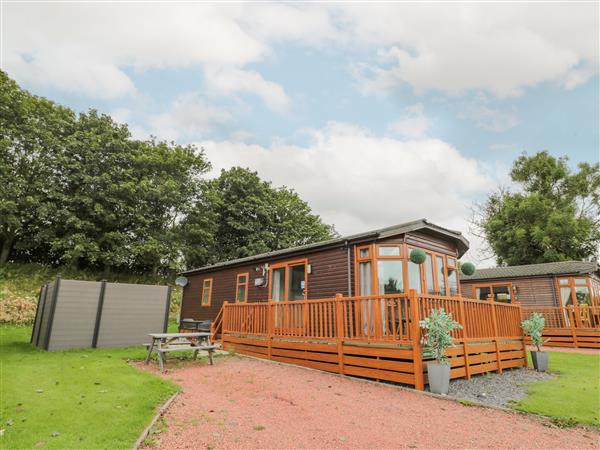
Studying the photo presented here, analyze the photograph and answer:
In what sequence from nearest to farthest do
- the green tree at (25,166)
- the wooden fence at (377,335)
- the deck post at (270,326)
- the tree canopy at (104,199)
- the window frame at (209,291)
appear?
the wooden fence at (377,335) → the deck post at (270,326) → the window frame at (209,291) → the green tree at (25,166) → the tree canopy at (104,199)

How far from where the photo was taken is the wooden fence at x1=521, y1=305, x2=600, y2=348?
40.8ft

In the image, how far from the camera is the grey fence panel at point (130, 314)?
30.7 ft

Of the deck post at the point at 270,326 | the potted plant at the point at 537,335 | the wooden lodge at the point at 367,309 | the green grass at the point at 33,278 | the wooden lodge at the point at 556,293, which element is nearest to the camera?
the wooden lodge at the point at 367,309

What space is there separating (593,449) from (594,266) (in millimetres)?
14542

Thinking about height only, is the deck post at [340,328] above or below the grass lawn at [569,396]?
above

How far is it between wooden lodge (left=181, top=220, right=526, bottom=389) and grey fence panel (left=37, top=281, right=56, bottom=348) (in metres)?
4.41

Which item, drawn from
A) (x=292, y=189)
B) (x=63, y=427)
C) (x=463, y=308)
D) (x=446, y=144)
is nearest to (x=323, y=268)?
(x=463, y=308)

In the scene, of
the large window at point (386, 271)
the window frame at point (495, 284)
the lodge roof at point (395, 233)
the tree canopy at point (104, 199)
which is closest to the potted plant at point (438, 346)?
the large window at point (386, 271)

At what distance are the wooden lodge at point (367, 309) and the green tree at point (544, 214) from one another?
18.6 m

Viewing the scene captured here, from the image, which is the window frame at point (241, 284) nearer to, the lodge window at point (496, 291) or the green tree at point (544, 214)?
the lodge window at point (496, 291)

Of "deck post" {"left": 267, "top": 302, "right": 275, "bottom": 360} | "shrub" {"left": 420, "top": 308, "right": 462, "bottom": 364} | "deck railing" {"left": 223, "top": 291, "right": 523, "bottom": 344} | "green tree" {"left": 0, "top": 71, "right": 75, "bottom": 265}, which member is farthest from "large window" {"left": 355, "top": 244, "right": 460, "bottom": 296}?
"green tree" {"left": 0, "top": 71, "right": 75, "bottom": 265}

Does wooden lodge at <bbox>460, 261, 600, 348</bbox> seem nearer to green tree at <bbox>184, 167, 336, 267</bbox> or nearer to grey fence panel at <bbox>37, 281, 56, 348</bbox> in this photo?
green tree at <bbox>184, 167, 336, 267</bbox>

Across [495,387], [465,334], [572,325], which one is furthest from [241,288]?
[572,325]

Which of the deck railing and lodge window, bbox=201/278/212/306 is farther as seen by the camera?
lodge window, bbox=201/278/212/306
